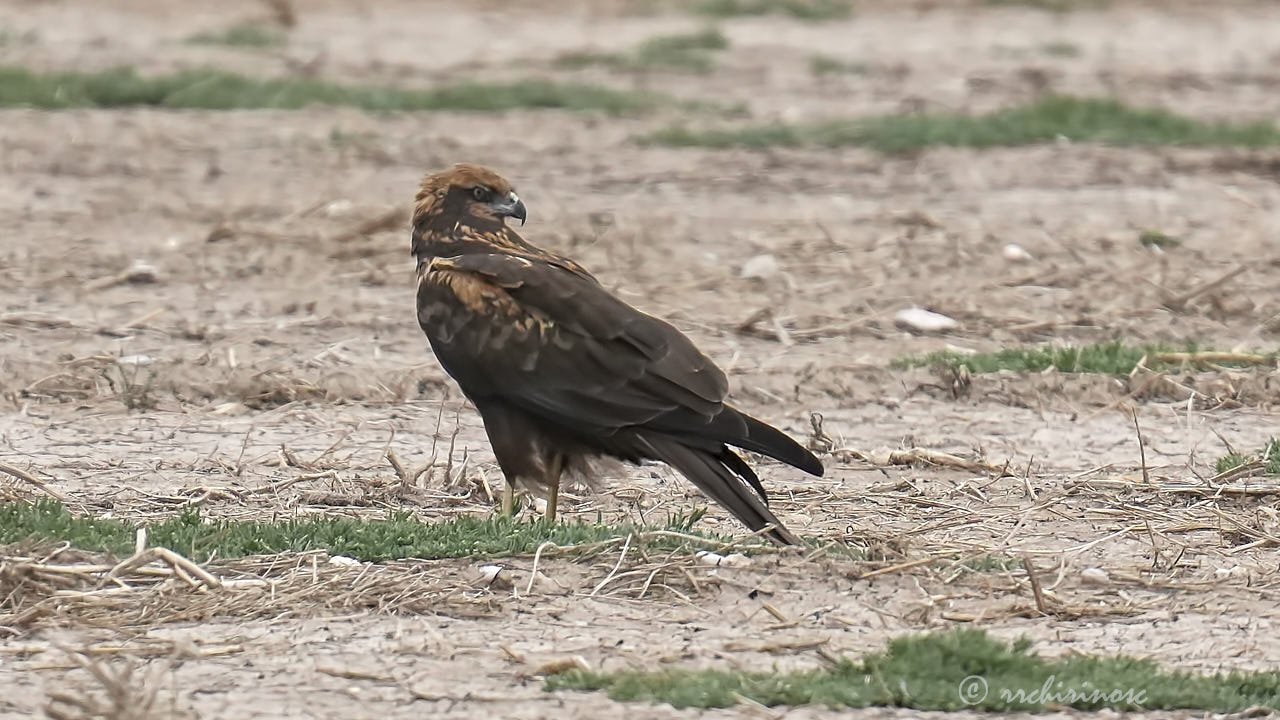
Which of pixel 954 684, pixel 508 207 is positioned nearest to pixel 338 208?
pixel 508 207

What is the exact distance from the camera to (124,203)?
1352cm

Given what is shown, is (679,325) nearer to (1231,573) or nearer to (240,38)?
(1231,573)

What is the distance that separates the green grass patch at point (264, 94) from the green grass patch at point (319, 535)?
1073cm

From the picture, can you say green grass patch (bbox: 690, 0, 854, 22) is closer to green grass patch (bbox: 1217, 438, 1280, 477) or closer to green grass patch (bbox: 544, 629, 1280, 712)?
green grass patch (bbox: 1217, 438, 1280, 477)

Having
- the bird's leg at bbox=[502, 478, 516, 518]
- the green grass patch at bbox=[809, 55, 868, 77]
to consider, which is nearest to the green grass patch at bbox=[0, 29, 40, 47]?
the green grass patch at bbox=[809, 55, 868, 77]

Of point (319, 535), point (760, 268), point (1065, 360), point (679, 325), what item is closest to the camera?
point (319, 535)

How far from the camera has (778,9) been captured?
1024 inches

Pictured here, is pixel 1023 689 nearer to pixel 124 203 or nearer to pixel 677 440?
pixel 677 440

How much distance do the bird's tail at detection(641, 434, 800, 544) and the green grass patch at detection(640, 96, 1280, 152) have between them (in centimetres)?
960

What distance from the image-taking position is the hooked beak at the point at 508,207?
7.85 meters

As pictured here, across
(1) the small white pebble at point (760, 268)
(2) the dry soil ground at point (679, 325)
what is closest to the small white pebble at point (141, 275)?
(2) the dry soil ground at point (679, 325)

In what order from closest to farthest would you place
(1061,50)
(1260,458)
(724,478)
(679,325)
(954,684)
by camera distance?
(954,684) → (724,478) → (1260,458) → (679,325) → (1061,50)

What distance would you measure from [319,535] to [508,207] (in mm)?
1744

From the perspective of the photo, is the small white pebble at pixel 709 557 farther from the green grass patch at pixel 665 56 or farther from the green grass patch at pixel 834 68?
the green grass patch at pixel 665 56
